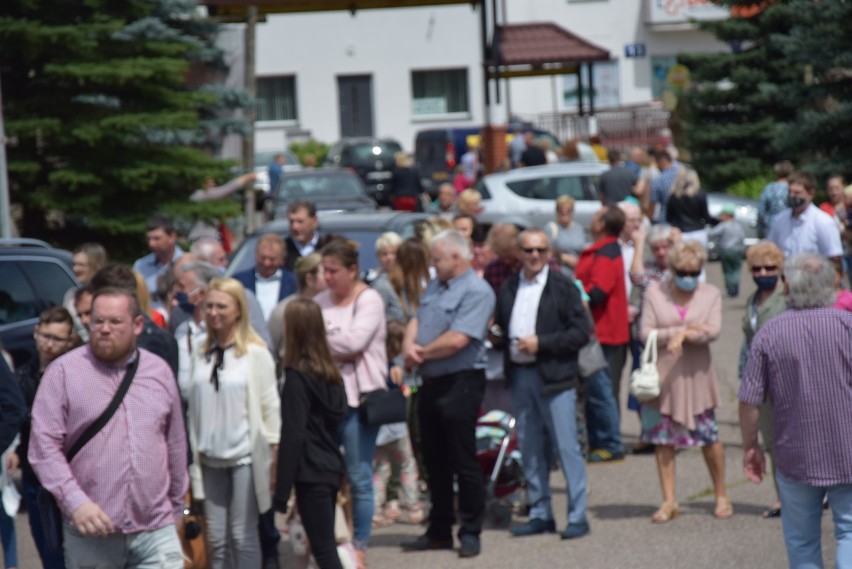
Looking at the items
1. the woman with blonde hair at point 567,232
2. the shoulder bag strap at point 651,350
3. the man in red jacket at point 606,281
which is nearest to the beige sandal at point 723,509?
the shoulder bag strap at point 651,350

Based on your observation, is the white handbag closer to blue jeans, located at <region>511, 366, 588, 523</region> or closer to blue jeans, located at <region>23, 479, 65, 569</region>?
blue jeans, located at <region>511, 366, 588, 523</region>

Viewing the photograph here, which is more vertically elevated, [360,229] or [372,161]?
[372,161]

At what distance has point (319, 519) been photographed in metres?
8.02

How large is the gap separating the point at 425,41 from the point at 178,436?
1834 inches

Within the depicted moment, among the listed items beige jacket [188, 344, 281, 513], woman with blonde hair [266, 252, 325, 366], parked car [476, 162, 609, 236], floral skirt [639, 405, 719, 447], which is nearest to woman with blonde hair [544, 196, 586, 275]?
floral skirt [639, 405, 719, 447]

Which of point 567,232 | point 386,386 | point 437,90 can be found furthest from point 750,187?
point 437,90

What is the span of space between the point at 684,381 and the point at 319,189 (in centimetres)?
1731

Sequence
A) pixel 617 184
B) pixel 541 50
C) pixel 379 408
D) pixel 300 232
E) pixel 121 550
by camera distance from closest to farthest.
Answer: pixel 121 550 → pixel 379 408 → pixel 300 232 → pixel 617 184 → pixel 541 50

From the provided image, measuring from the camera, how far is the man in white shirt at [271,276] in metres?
10.8

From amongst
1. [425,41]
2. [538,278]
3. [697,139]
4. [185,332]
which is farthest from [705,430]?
[425,41]

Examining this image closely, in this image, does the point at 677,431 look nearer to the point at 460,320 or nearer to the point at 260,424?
the point at 460,320

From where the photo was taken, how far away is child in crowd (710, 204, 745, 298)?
20453mm

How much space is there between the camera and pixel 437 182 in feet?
129

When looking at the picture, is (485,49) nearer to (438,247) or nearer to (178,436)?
(438,247)
